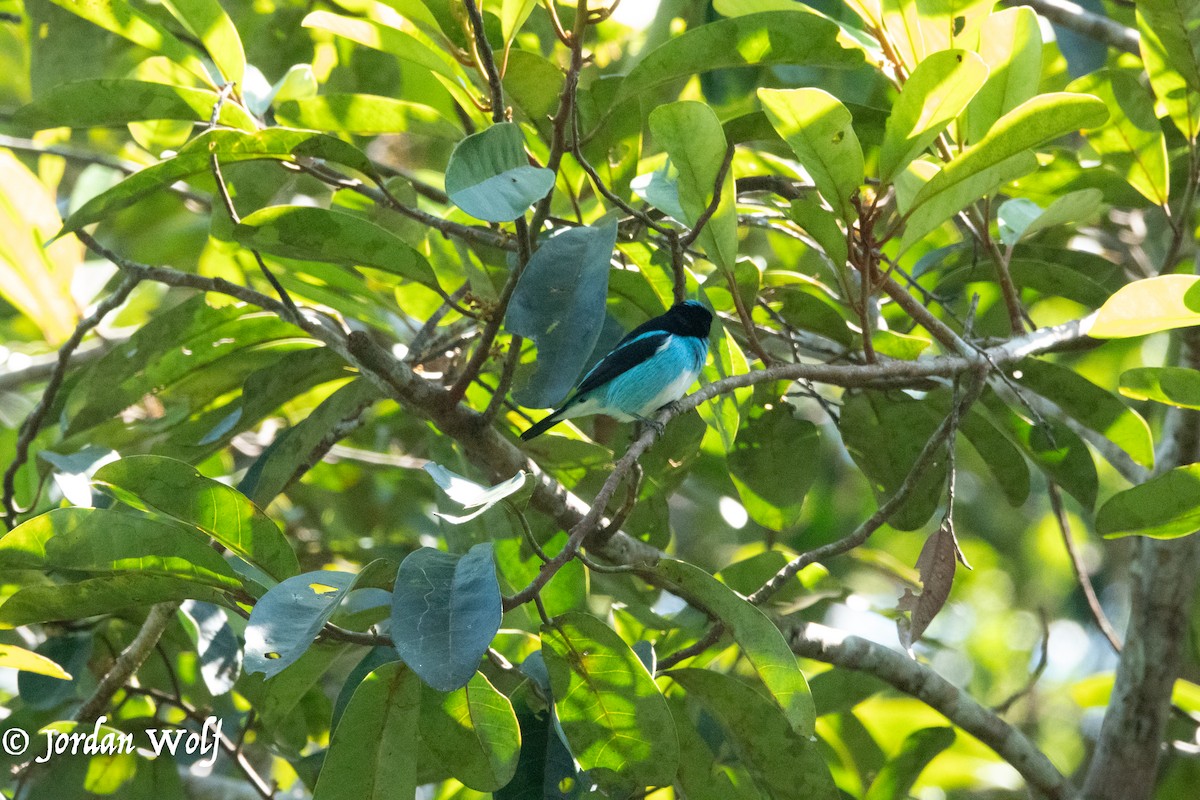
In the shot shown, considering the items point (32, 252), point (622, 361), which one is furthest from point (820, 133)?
point (32, 252)

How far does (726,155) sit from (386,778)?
1.32 metres

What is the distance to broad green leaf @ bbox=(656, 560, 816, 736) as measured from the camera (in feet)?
5.95

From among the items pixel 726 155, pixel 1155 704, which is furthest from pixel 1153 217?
pixel 726 155

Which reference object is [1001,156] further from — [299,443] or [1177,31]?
[299,443]

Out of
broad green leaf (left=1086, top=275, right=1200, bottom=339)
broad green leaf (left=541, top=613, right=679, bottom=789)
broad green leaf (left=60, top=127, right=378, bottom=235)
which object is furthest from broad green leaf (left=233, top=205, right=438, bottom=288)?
broad green leaf (left=1086, top=275, right=1200, bottom=339)

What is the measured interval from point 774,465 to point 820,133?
1.07 metres

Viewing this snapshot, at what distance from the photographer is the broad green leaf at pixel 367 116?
8.55 feet

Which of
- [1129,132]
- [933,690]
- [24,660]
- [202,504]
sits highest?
[1129,132]

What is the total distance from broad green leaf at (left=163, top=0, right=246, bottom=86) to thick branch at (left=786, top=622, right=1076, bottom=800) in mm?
1862

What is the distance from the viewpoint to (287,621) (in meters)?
1.50

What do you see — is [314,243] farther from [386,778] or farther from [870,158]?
[870,158]

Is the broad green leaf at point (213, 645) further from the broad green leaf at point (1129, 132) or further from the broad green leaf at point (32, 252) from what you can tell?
the broad green leaf at point (1129, 132)

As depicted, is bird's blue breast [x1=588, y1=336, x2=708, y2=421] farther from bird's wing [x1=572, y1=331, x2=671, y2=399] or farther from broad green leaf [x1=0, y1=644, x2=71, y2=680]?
broad green leaf [x1=0, y1=644, x2=71, y2=680]

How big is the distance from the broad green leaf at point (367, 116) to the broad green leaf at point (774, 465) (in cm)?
109
